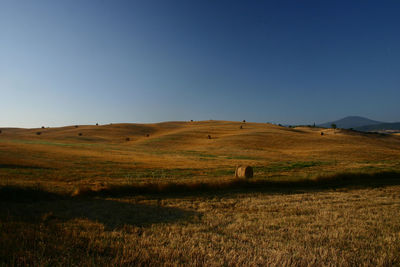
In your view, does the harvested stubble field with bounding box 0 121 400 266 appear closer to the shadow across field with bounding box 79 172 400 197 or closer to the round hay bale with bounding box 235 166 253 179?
the shadow across field with bounding box 79 172 400 197

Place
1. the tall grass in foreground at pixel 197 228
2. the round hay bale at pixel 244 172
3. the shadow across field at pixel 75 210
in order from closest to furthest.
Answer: the tall grass in foreground at pixel 197 228
the shadow across field at pixel 75 210
the round hay bale at pixel 244 172

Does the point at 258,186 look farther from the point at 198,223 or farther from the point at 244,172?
the point at 198,223

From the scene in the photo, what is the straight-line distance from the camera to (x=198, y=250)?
16.2 ft

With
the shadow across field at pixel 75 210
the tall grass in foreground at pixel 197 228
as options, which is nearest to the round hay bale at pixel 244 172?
the tall grass in foreground at pixel 197 228

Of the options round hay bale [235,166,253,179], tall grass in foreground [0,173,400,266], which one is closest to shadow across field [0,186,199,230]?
tall grass in foreground [0,173,400,266]

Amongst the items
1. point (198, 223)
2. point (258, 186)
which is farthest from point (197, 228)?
point (258, 186)

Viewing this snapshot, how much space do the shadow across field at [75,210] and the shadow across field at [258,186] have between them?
1272 mm

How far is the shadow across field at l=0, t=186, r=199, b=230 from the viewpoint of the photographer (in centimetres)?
691

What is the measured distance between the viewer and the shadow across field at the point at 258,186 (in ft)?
36.1

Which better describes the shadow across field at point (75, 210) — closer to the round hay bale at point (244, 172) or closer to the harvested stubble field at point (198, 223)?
the harvested stubble field at point (198, 223)

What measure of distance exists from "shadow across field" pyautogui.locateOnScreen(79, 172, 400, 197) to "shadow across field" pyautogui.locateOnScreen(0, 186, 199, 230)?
4.17ft

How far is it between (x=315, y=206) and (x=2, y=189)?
1349cm

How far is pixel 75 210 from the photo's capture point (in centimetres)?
804

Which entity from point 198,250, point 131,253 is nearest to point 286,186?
point 198,250
